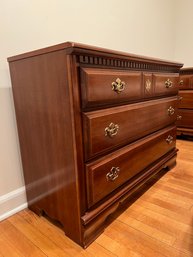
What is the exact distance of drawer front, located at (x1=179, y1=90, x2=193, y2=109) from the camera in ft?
7.13

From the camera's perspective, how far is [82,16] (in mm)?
1455

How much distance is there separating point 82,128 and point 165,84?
0.80m

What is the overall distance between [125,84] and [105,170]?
1.37ft

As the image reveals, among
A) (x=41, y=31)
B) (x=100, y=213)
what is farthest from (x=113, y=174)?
(x=41, y=31)

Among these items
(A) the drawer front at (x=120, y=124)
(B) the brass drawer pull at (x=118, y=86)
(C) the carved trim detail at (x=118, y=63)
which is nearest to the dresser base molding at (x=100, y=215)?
(A) the drawer front at (x=120, y=124)

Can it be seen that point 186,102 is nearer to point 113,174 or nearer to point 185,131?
point 185,131

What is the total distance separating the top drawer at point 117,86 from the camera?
0.77 metres

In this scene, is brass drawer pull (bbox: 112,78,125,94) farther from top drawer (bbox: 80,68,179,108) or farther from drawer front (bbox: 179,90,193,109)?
drawer front (bbox: 179,90,193,109)

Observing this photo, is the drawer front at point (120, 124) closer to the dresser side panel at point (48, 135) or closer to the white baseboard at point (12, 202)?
the dresser side panel at point (48, 135)

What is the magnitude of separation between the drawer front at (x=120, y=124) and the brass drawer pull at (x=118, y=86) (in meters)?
0.09

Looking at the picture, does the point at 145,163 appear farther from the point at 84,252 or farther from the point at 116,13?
the point at 116,13

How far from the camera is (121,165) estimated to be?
101cm

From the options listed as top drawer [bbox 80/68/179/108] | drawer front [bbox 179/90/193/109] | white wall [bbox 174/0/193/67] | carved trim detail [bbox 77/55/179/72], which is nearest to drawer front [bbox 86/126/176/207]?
top drawer [bbox 80/68/179/108]

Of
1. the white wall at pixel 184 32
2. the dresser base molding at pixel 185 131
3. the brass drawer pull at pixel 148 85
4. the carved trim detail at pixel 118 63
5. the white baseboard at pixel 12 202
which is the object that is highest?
the white wall at pixel 184 32
